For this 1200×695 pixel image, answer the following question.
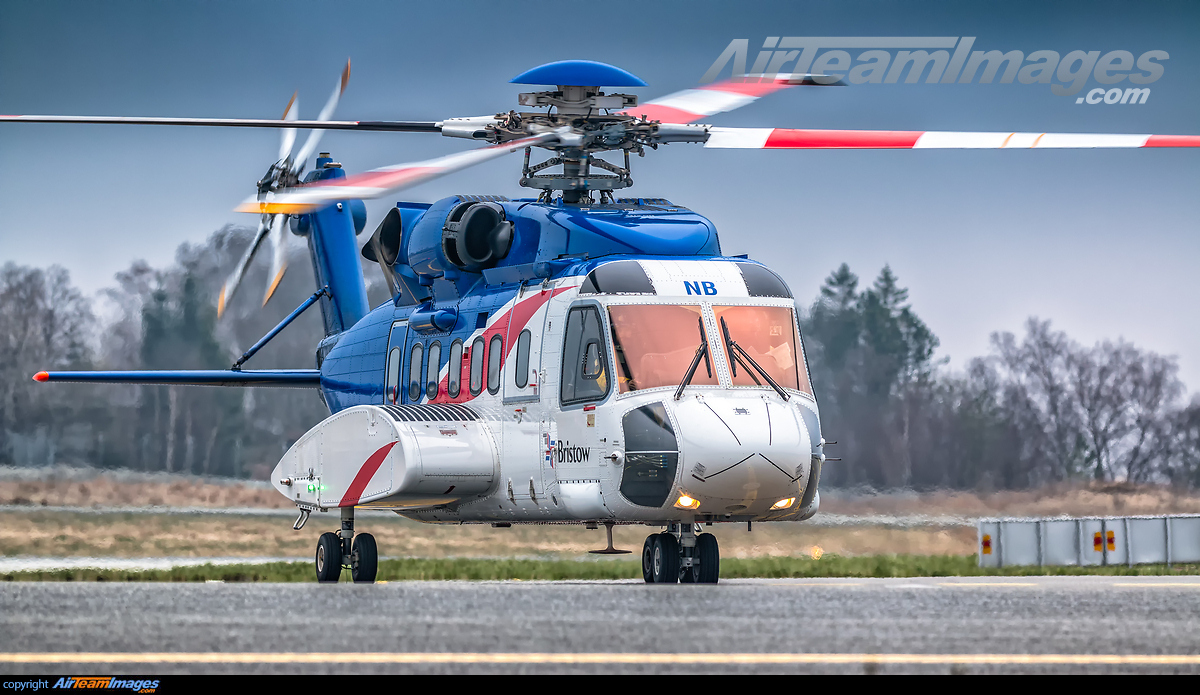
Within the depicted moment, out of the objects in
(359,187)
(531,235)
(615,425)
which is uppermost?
(531,235)

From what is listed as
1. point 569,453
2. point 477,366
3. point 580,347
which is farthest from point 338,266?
point 569,453

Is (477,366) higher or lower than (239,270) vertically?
lower

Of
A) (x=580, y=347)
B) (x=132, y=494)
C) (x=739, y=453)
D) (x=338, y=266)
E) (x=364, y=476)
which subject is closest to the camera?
(x=739, y=453)

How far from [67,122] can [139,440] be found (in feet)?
57.1

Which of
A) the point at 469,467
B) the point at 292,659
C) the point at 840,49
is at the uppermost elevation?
the point at 840,49

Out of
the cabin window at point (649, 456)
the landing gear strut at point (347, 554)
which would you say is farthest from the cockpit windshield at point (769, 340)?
the landing gear strut at point (347, 554)

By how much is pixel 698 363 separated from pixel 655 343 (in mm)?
414

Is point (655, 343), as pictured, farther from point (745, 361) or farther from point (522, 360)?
point (522, 360)

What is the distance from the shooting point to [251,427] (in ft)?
111

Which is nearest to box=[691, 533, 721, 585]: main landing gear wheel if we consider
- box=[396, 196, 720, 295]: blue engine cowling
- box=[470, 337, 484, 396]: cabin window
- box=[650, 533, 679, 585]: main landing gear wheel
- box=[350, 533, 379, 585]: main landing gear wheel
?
box=[650, 533, 679, 585]: main landing gear wheel

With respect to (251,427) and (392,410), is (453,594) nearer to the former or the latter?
(392,410)

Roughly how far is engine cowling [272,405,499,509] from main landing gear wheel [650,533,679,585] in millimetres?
1752

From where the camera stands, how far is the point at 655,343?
43.8 feet
